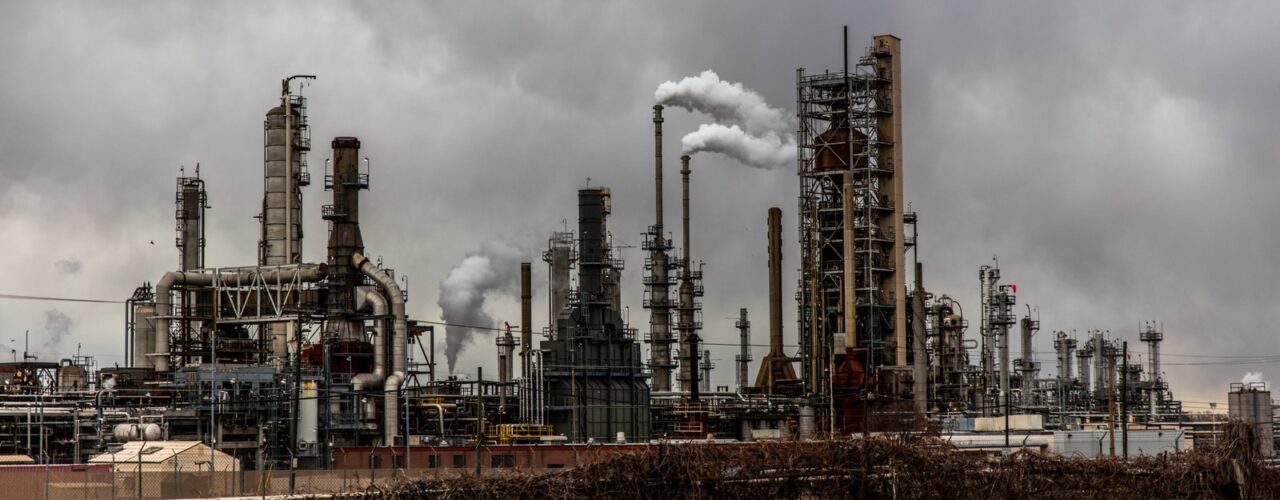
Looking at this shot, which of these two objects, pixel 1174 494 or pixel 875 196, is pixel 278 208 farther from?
pixel 1174 494

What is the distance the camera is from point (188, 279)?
7088 centimetres

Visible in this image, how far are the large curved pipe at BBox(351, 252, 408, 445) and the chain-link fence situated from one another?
813 inches

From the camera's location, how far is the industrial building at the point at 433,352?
63.0 meters

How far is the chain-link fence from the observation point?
37219 millimetres

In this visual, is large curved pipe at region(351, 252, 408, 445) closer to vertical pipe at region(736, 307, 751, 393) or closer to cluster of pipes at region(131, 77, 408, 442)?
cluster of pipes at region(131, 77, 408, 442)

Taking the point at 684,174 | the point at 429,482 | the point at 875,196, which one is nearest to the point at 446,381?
the point at 875,196

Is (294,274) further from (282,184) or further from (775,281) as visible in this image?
(775,281)

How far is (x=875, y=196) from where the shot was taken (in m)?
77.0

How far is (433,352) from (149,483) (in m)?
29.7

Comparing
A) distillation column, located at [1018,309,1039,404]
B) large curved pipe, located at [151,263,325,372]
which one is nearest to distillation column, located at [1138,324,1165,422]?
distillation column, located at [1018,309,1039,404]

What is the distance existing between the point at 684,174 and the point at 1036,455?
65072mm

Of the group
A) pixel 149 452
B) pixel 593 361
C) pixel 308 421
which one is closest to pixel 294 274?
pixel 308 421

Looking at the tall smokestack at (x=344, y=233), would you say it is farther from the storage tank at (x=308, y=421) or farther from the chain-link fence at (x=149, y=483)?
the chain-link fence at (x=149, y=483)

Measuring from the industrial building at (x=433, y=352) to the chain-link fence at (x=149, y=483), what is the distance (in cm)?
1758
